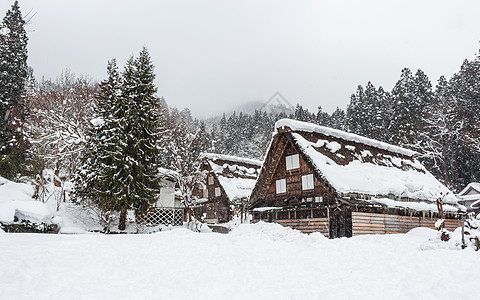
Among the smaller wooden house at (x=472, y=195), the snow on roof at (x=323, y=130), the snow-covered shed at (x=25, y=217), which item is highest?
the snow on roof at (x=323, y=130)

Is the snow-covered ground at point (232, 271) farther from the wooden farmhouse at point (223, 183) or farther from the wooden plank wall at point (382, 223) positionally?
the wooden farmhouse at point (223, 183)

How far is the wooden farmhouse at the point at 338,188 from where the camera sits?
66.0 feet

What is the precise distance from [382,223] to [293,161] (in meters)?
7.10

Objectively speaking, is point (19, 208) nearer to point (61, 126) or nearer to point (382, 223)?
point (61, 126)

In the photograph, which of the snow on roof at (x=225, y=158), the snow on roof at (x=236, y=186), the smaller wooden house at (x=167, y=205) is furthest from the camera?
the snow on roof at (x=225, y=158)

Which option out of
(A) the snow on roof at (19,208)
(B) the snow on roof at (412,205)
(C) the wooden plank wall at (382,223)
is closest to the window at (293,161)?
(C) the wooden plank wall at (382,223)

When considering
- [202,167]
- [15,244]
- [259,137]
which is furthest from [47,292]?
[259,137]

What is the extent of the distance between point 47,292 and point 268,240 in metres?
8.07

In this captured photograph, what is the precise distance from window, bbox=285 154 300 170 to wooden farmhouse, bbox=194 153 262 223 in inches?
532

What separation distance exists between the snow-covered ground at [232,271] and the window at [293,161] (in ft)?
35.9

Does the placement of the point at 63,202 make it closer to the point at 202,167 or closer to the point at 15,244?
the point at 15,244

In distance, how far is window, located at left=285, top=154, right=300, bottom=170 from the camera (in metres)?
22.9

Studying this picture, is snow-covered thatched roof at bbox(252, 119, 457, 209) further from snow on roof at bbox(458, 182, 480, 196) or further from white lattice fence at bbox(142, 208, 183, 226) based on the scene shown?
snow on roof at bbox(458, 182, 480, 196)

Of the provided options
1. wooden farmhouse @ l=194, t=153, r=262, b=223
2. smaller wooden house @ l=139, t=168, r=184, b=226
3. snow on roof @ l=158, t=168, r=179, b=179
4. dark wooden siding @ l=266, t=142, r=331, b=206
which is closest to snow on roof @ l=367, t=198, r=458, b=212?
dark wooden siding @ l=266, t=142, r=331, b=206
